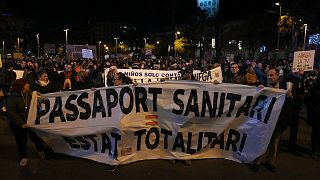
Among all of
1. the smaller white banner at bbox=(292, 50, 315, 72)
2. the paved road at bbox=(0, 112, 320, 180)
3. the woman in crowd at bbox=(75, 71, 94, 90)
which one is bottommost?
the paved road at bbox=(0, 112, 320, 180)

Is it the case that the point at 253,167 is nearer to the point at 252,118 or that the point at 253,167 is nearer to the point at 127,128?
the point at 252,118

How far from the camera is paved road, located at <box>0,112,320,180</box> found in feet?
22.6

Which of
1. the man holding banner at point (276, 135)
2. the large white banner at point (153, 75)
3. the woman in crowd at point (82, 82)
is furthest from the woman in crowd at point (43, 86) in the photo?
the large white banner at point (153, 75)

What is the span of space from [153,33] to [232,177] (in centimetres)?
14660

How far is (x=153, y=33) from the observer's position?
152125 millimetres

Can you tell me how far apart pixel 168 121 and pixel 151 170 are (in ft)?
2.80

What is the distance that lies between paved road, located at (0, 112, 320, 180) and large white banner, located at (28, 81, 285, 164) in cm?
19

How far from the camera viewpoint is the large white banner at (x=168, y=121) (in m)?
7.42

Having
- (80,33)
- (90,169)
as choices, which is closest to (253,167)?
(90,169)

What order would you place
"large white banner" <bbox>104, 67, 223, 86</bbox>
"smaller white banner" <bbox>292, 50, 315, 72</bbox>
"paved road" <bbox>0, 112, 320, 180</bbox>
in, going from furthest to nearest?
1. "large white banner" <bbox>104, 67, 223, 86</bbox>
2. "smaller white banner" <bbox>292, 50, 315, 72</bbox>
3. "paved road" <bbox>0, 112, 320, 180</bbox>

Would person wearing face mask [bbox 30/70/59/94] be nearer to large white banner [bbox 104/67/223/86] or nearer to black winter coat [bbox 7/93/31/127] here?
black winter coat [bbox 7/93/31/127]

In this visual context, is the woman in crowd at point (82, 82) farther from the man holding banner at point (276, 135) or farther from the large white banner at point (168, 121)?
the man holding banner at point (276, 135)

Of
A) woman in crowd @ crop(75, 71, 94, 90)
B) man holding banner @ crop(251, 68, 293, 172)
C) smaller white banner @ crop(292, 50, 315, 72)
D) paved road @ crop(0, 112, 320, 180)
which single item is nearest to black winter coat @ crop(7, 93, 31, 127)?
paved road @ crop(0, 112, 320, 180)

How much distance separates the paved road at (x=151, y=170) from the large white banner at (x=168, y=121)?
186mm
